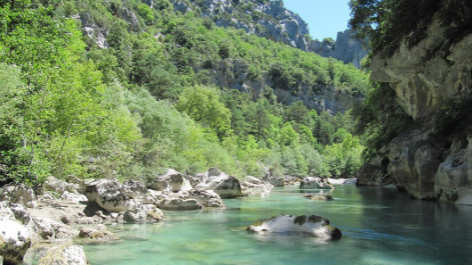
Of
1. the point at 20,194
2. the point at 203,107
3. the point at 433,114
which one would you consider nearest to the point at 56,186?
the point at 20,194

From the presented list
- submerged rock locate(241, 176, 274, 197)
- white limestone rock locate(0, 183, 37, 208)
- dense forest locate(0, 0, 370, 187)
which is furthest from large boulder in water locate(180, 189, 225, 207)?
submerged rock locate(241, 176, 274, 197)

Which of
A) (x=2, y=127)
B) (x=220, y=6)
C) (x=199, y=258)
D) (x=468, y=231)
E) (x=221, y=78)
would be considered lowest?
(x=199, y=258)

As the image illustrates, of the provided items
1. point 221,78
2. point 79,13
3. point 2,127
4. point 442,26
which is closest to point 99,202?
point 2,127

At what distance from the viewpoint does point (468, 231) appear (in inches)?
482

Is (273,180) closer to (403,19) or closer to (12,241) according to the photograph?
(403,19)

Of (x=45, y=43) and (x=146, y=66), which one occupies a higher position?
(x=146, y=66)

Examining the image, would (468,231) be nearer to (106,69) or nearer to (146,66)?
(106,69)

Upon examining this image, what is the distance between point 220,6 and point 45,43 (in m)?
195

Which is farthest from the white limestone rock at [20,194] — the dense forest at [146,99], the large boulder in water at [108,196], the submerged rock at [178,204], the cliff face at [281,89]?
the cliff face at [281,89]

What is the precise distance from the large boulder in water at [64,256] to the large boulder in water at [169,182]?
57.6 feet

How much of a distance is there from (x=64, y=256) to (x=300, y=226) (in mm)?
7443

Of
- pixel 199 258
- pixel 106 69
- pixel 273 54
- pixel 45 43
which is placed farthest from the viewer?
pixel 273 54

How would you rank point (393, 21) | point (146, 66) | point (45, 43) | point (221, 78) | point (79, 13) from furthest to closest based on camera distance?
point (221, 78), point (79, 13), point (146, 66), point (393, 21), point (45, 43)

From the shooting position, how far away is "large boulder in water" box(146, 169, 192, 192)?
82.0 feet
